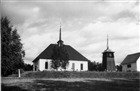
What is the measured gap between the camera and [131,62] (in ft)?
195

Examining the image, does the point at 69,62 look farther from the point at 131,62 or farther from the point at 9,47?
the point at 9,47

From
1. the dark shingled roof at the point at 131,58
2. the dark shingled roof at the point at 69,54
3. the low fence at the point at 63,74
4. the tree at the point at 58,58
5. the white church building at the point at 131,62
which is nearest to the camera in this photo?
the low fence at the point at 63,74

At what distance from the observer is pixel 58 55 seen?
42.3 meters

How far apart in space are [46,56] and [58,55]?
616 cm

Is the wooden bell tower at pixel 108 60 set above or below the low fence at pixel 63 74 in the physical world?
above

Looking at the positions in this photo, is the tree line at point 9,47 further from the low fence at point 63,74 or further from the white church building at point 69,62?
the white church building at point 69,62

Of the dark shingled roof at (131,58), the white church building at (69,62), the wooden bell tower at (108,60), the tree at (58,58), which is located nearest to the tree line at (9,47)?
the tree at (58,58)

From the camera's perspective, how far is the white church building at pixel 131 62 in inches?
2240

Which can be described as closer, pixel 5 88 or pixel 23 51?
pixel 5 88

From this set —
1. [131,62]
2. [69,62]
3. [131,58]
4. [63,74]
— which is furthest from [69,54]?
[131,58]

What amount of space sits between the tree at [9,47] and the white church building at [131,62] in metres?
39.2

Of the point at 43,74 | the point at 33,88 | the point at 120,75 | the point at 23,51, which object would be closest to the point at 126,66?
the point at 120,75

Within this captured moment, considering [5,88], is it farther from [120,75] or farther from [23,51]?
[120,75]

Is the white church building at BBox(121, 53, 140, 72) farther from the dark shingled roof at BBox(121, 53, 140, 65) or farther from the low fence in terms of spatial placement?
the low fence
